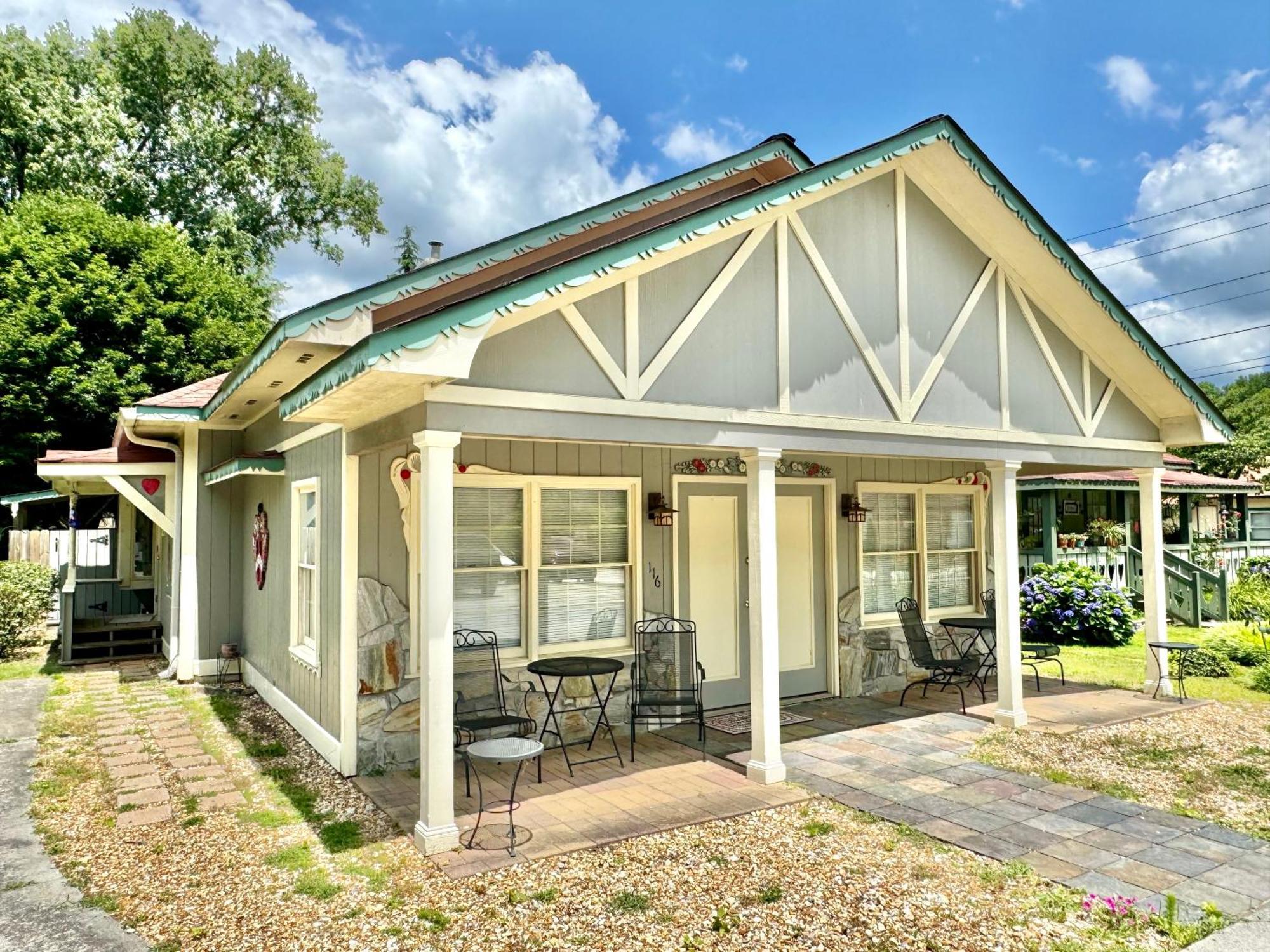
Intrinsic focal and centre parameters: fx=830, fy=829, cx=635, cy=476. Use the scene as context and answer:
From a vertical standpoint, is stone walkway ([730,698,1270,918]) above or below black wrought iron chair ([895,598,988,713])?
below

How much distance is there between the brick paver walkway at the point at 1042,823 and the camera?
4176mm

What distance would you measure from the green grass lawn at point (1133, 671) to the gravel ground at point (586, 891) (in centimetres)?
609

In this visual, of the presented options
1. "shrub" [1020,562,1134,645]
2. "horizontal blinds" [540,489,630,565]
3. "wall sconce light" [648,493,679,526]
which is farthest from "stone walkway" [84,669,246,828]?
"shrub" [1020,562,1134,645]

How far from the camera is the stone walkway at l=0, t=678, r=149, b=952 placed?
141 inches

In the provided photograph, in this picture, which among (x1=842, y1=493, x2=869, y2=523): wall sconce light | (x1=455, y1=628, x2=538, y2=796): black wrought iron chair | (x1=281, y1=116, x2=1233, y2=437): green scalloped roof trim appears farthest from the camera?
(x1=842, y1=493, x2=869, y2=523): wall sconce light

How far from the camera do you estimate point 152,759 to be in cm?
651

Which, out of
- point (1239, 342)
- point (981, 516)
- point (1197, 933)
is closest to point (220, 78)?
point (981, 516)

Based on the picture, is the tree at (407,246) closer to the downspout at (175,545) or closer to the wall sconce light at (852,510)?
the downspout at (175,545)

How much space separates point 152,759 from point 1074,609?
12.1m

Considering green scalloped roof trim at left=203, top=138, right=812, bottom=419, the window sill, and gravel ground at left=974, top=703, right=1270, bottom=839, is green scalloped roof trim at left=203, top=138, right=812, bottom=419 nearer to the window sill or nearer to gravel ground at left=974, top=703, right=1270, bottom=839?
A: the window sill

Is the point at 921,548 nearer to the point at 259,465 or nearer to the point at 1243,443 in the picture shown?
the point at 259,465

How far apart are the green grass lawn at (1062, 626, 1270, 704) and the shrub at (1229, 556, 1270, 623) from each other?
31.4 inches

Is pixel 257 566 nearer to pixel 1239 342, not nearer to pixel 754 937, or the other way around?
pixel 754 937

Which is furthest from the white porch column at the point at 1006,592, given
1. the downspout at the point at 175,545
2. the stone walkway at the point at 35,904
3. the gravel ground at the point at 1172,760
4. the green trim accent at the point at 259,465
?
the downspout at the point at 175,545
